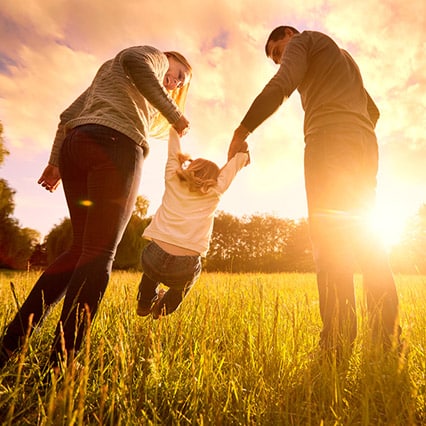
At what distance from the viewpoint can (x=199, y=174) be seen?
2385 millimetres

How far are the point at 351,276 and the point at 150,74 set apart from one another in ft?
5.59

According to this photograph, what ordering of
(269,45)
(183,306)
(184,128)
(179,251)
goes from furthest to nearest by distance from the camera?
(183,306)
(269,45)
(179,251)
(184,128)

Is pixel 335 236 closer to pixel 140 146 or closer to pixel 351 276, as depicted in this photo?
pixel 351 276

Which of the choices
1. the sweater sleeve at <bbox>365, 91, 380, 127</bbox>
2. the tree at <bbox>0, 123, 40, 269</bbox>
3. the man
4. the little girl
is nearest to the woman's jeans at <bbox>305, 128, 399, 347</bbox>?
the man

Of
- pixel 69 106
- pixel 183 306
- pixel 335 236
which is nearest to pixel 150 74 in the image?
pixel 69 106

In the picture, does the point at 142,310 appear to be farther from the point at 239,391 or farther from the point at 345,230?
the point at 345,230

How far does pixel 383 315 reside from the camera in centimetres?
173

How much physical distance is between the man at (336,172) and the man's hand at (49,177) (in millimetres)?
1278

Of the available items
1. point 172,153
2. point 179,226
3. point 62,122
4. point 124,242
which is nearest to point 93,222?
point 179,226

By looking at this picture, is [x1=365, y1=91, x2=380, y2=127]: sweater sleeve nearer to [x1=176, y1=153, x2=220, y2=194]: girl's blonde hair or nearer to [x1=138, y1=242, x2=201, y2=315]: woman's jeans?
[x1=176, y1=153, x2=220, y2=194]: girl's blonde hair

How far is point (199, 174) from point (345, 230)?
3.75ft

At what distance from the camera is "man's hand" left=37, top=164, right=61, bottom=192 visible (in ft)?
7.09

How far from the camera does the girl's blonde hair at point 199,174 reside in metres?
2.33

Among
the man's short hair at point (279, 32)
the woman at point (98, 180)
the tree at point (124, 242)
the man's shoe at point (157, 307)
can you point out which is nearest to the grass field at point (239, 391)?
the woman at point (98, 180)
